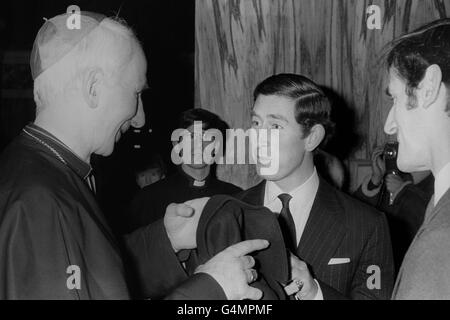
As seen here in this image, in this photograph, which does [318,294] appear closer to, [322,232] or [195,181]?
[322,232]

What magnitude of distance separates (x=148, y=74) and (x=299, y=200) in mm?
2193

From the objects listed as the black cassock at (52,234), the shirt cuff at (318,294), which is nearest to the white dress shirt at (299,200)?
the shirt cuff at (318,294)

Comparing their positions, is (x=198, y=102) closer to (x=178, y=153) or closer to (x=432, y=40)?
(x=178, y=153)

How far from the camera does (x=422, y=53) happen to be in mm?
904

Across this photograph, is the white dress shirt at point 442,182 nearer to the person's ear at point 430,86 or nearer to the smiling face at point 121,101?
the person's ear at point 430,86

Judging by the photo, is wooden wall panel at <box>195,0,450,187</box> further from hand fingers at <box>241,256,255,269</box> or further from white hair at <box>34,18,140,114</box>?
hand fingers at <box>241,256,255,269</box>

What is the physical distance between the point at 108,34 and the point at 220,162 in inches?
45.1

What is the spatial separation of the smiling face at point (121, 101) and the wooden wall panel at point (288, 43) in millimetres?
912

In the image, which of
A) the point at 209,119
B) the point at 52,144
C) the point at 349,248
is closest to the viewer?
the point at 52,144

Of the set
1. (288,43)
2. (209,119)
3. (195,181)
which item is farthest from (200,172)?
(288,43)

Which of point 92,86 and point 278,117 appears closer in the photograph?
point 92,86
